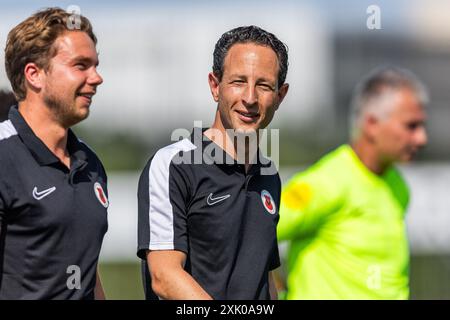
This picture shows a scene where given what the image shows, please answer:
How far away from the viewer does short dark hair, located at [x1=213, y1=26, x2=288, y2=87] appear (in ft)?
13.4

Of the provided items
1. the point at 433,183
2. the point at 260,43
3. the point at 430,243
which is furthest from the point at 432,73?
the point at 260,43

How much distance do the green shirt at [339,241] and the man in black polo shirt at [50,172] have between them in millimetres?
1345

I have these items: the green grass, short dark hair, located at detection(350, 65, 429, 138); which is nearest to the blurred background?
the green grass

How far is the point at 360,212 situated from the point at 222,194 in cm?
157

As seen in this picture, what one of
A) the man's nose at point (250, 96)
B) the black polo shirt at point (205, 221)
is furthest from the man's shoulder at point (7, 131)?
the man's nose at point (250, 96)

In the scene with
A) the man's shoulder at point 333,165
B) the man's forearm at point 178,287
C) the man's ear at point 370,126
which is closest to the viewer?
the man's forearm at point 178,287

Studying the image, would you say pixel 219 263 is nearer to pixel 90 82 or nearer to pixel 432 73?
pixel 90 82

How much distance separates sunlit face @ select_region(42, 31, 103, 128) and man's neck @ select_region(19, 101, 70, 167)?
0.03 meters

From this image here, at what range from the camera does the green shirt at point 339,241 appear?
5.20 m

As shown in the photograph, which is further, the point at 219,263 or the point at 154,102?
the point at 154,102

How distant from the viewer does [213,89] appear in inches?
162

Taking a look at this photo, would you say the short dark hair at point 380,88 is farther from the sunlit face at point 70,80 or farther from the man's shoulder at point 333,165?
the sunlit face at point 70,80
